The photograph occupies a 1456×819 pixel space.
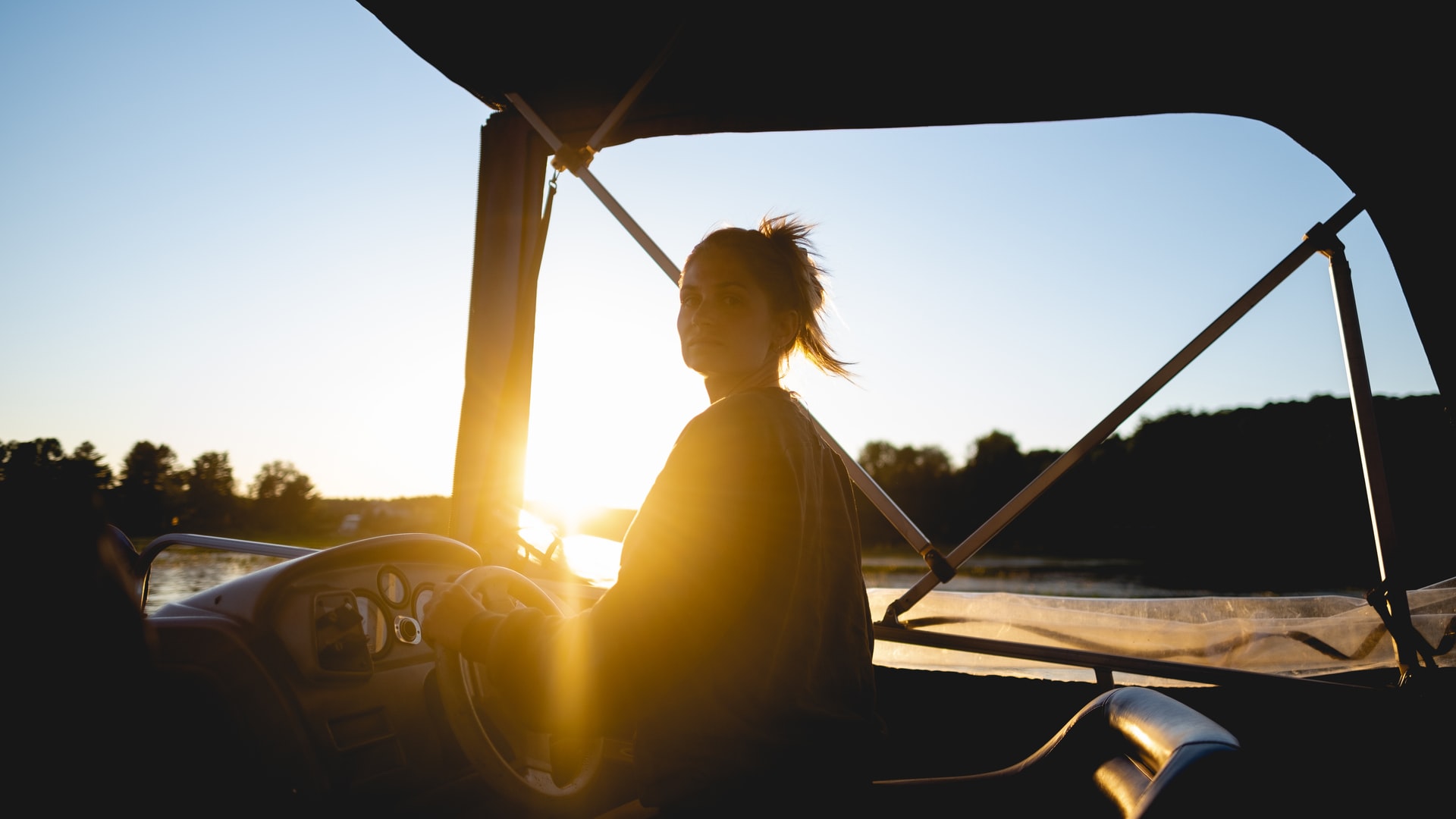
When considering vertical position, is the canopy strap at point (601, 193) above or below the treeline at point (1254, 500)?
above

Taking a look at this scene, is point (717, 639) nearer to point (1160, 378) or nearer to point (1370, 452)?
point (1160, 378)

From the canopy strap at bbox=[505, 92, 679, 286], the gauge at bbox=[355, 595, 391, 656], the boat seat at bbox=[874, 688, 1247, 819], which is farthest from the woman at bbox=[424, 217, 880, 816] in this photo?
the canopy strap at bbox=[505, 92, 679, 286]

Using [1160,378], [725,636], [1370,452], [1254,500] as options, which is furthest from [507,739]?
[1254,500]

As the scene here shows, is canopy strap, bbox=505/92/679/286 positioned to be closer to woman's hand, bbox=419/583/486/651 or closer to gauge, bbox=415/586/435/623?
gauge, bbox=415/586/435/623

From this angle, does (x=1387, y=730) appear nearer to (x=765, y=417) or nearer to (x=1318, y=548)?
(x=765, y=417)

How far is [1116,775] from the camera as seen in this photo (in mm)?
945

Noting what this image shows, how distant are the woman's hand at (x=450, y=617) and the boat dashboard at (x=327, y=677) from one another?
0.79 ft

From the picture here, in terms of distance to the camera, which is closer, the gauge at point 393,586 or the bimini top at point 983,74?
the gauge at point 393,586

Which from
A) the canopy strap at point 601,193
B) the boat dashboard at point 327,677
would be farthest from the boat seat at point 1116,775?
the canopy strap at point 601,193

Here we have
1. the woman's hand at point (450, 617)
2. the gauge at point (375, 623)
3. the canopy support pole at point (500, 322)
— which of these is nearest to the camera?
the woman's hand at point (450, 617)

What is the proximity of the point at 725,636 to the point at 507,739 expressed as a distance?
70 cm

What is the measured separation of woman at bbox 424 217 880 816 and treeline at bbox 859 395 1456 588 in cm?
122

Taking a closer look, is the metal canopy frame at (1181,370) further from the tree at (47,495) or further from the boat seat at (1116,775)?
the tree at (47,495)

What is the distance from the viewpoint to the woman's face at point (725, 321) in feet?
3.81
